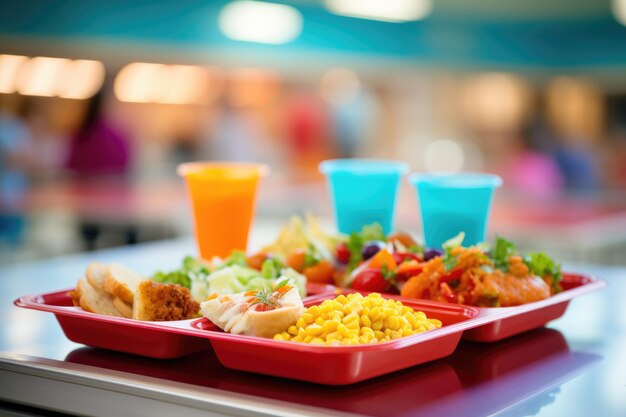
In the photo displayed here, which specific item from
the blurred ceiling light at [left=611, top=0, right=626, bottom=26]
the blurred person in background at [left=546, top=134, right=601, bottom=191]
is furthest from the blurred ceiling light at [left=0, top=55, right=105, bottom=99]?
the blurred person in background at [left=546, top=134, right=601, bottom=191]

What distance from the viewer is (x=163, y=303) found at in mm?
1749

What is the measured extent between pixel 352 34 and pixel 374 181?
7536mm

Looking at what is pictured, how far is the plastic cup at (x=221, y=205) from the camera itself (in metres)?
2.49

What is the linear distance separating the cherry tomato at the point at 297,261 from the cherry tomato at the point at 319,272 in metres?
0.02

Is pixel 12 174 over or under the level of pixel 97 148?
under

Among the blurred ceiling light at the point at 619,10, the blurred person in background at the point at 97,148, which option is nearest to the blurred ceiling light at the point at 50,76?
the blurred person in background at the point at 97,148

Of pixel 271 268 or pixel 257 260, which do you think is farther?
pixel 257 260

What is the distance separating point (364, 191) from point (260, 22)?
682cm

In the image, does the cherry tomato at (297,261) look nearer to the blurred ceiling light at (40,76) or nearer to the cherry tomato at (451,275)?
the cherry tomato at (451,275)

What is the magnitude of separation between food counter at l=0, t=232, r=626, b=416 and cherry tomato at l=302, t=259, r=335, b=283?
0.42 m

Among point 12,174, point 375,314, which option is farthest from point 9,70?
point 375,314

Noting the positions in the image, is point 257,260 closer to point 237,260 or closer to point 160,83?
point 237,260

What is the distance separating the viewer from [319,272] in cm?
218

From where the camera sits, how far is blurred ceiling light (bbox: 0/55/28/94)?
9141 mm
